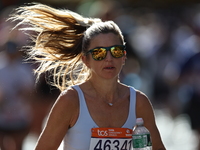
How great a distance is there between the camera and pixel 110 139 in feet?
14.4

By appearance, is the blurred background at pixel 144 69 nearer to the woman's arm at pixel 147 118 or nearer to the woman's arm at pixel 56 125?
the woman's arm at pixel 147 118

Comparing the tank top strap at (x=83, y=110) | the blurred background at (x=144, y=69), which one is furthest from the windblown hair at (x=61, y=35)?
the blurred background at (x=144, y=69)

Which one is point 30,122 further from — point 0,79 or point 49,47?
point 49,47

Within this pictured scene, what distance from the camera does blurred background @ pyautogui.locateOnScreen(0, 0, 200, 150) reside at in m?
8.05

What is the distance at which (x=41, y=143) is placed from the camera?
4.28 m

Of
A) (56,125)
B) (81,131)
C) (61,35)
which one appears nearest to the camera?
(56,125)

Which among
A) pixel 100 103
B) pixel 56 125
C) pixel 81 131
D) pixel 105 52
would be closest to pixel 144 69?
pixel 100 103

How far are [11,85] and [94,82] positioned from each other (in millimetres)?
3618

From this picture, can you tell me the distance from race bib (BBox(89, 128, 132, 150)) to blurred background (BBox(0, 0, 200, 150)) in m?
3.66

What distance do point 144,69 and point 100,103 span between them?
226 inches

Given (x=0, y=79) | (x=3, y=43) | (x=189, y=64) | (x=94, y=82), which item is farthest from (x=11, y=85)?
(x=94, y=82)

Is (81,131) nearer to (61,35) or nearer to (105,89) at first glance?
(105,89)

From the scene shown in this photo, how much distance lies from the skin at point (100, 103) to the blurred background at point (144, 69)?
3369 millimetres

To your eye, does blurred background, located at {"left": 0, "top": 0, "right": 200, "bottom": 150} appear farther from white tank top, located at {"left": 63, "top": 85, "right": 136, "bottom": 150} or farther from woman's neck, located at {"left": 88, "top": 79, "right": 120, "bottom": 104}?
white tank top, located at {"left": 63, "top": 85, "right": 136, "bottom": 150}
